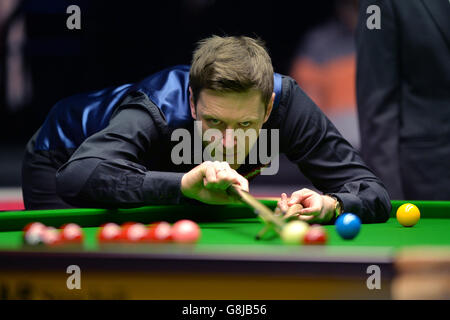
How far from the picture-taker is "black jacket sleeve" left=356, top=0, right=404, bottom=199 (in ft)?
11.6

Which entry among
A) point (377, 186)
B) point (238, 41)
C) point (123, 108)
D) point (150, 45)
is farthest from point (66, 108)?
point (150, 45)

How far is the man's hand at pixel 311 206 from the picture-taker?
92.7 inches

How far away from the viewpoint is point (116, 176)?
8.12 ft

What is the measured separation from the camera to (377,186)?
2.76 m

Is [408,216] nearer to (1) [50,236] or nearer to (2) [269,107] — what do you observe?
(2) [269,107]

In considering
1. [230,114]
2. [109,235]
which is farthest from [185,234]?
[230,114]

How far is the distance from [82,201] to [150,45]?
24.7ft

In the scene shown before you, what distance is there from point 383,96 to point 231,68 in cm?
137

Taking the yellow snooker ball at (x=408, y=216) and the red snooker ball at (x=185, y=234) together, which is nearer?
the red snooker ball at (x=185, y=234)

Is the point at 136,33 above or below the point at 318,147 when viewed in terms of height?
above

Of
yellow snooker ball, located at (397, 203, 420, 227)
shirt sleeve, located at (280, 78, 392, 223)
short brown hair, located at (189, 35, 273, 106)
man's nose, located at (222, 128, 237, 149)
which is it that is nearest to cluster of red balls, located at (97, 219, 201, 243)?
man's nose, located at (222, 128, 237, 149)

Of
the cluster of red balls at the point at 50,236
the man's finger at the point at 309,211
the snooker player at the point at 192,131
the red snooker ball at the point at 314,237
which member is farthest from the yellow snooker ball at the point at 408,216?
the cluster of red balls at the point at 50,236

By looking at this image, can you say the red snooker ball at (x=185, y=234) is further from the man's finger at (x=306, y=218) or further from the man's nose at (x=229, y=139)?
the man's nose at (x=229, y=139)

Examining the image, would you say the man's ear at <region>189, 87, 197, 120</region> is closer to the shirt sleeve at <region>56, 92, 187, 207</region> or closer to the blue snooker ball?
the shirt sleeve at <region>56, 92, 187, 207</region>
